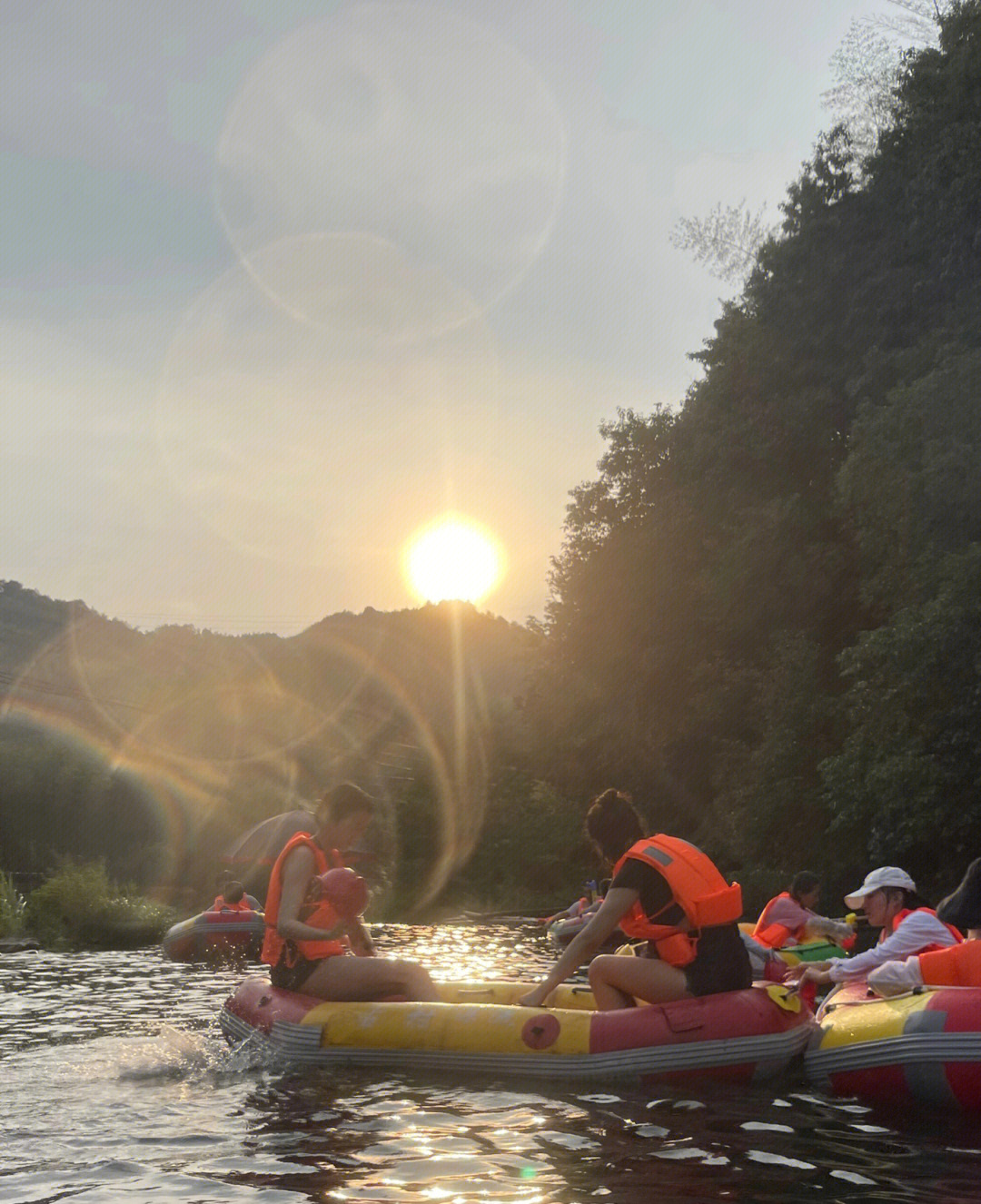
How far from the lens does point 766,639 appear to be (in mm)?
26000

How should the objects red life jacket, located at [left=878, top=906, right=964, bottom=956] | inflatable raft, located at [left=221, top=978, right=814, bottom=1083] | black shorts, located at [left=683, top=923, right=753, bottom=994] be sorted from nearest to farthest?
1. inflatable raft, located at [left=221, top=978, right=814, bottom=1083]
2. black shorts, located at [left=683, top=923, right=753, bottom=994]
3. red life jacket, located at [left=878, top=906, right=964, bottom=956]

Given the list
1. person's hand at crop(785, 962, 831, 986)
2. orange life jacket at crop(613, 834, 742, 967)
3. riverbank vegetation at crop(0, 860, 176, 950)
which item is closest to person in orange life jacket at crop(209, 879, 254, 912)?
riverbank vegetation at crop(0, 860, 176, 950)

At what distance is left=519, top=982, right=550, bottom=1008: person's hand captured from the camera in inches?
281

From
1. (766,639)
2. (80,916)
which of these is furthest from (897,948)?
(766,639)

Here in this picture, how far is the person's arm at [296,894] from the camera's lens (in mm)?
7312

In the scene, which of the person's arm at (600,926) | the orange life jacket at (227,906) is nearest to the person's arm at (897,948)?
the person's arm at (600,926)

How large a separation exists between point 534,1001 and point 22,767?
3284cm

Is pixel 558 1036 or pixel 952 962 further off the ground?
pixel 952 962

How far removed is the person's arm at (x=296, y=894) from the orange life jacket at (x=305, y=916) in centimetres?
4

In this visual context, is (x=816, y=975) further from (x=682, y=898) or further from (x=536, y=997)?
(x=536, y=997)

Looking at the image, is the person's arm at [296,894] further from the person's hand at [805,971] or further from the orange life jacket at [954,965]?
the orange life jacket at [954,965]

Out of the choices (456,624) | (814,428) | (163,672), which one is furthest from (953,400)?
(456,624)

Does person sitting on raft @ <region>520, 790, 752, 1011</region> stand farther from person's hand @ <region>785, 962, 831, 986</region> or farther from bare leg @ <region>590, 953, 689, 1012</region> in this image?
person's hand @ <region>785, 962, 831, 986</region>

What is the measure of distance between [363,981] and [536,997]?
102 centimetres
